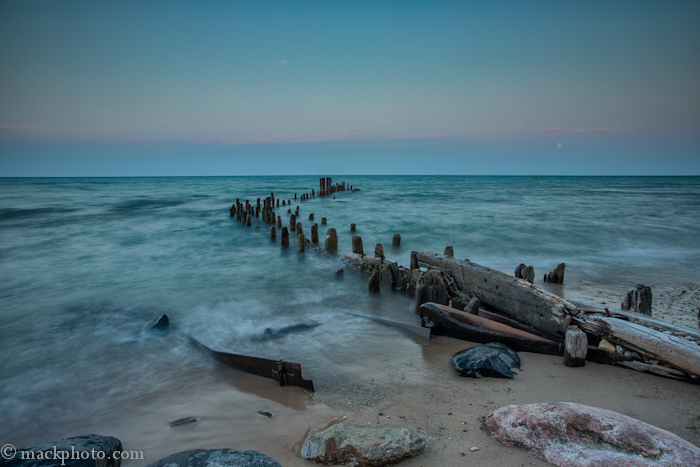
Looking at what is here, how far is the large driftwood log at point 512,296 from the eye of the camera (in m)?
4.84

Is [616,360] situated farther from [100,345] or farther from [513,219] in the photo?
[513,219]

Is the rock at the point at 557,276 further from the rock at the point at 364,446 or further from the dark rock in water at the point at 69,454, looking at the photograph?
the dark rock in water at the point at 69,454

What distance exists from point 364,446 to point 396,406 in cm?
105

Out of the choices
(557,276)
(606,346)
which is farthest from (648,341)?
(557,276)

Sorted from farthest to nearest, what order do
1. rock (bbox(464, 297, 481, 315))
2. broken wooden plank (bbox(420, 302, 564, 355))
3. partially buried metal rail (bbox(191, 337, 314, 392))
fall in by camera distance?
rock (bbox(464, 297, 481, 315))
broken wooden plank (bbox(420, 302, 564, 355))
partially buried metal rail (bbox(191, 337, 314, 392))

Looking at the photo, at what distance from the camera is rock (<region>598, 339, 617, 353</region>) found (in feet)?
14.0

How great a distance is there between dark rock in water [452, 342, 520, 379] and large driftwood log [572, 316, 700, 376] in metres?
1.04

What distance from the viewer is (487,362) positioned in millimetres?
4426

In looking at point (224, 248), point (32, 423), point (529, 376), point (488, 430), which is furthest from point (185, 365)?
point (224, 248)

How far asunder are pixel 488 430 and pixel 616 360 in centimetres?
220

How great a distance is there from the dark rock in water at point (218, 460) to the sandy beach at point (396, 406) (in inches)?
21.2

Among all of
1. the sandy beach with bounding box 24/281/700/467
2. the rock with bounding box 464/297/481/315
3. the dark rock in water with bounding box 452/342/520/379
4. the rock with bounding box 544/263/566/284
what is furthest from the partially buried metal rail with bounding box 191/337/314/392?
the rock with bounding box 544/263/566/284

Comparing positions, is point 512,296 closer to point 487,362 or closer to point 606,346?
point 606,346

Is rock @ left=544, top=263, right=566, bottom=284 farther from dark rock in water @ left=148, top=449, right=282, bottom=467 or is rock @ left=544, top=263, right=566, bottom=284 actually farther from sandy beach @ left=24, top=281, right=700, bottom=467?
dark rock in water @ left=148, top=449, right=282, bottom=467
